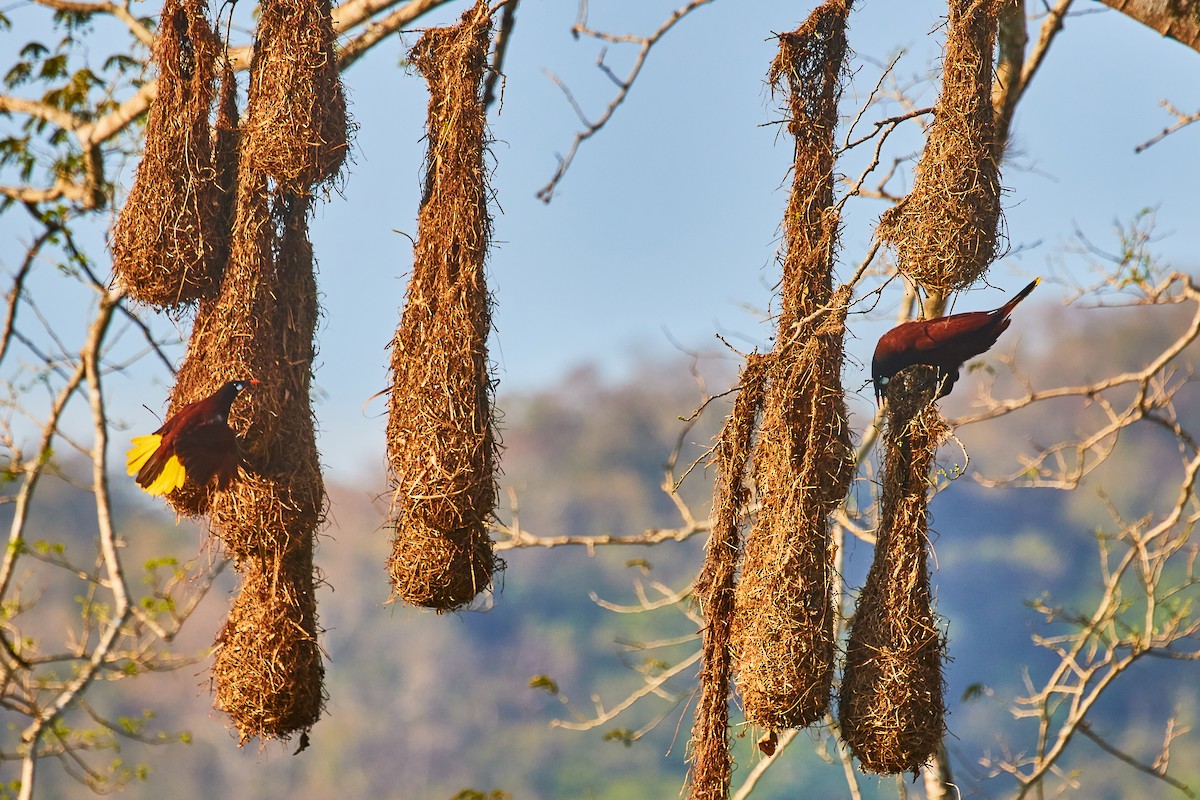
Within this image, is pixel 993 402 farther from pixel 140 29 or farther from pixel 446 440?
pixel 140 29

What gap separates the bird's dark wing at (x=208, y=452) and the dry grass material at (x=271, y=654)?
239 mm

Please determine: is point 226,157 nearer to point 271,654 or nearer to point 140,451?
point 140,451

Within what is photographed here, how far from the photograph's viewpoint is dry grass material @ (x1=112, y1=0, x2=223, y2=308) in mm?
2807

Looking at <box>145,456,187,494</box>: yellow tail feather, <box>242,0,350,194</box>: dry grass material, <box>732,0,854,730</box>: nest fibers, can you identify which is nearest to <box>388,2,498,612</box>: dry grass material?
<box>242,0,350,194</box>: dry grass material

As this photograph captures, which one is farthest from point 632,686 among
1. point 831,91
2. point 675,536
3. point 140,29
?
point 831,91

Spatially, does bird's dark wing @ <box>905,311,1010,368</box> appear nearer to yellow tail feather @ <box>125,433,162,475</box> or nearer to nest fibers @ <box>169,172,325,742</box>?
nest fibers @ <box>169,172,325,742</box>

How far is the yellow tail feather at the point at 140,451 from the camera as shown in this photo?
2.71 m

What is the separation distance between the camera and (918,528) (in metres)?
2.46

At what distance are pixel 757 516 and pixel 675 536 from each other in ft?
9.13

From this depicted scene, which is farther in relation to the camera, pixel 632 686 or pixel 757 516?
pixel 632 686

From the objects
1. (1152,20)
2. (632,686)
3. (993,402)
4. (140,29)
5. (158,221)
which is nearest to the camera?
(158,221)

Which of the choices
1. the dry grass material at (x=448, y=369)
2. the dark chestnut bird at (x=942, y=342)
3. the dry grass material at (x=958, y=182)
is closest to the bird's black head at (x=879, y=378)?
the dark chestnut bird at (x=942, y=342)

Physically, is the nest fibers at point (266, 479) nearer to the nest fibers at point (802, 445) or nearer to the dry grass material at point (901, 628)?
the nest fibers at point (802, 445)

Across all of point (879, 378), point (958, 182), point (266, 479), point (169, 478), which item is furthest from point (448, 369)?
point (958, 182)
